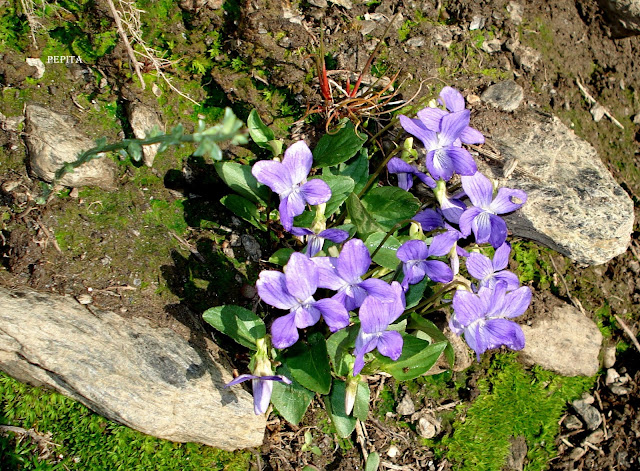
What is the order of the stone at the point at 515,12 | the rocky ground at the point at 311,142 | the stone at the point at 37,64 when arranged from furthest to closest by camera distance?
the stone at the point at 515,12 < the stone at the point at 37,64 < the rocky ground at the point at 311,142

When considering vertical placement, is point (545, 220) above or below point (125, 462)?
above

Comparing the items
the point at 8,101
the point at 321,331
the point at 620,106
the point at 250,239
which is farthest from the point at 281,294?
the point at 620,106

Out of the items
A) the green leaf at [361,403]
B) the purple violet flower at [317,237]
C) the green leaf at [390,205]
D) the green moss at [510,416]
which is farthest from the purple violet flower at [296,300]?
the green moss at [510,416]

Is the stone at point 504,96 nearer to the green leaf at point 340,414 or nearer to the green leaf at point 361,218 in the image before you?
the green leaf at point 361,218

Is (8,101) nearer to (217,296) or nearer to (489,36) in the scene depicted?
(217,296)

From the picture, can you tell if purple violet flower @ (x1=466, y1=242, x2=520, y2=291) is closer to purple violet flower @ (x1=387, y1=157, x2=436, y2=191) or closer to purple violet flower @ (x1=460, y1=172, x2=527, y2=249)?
purple violet flower @ (x1=460, y1=172, x2=527, y2=249)

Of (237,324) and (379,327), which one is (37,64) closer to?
(237,324)

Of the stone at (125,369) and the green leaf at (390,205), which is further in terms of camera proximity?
the green leaf at (390,205)

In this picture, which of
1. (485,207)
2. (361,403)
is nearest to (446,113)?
(485,207)
